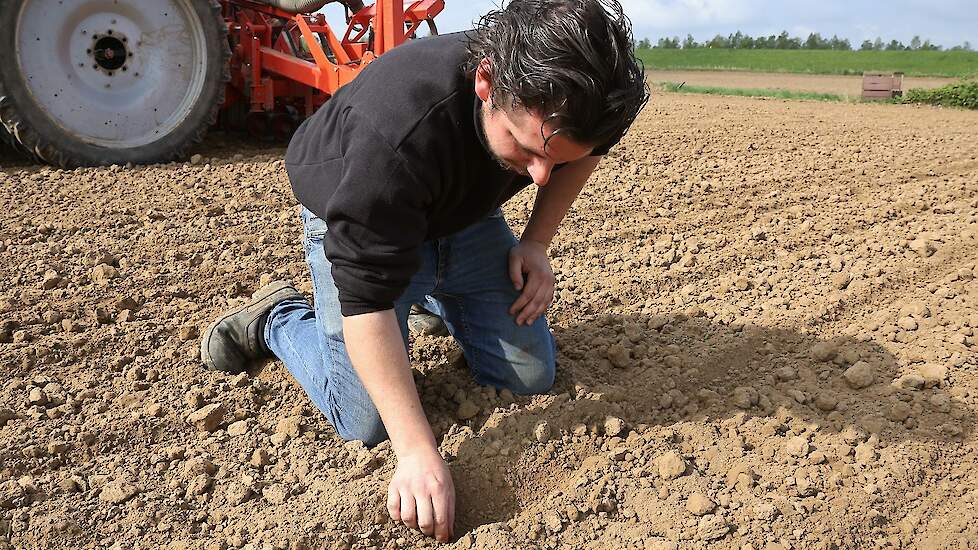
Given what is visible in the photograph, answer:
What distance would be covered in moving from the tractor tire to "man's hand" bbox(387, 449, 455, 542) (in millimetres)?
3152

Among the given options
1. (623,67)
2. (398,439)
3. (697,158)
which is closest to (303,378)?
(398,439)

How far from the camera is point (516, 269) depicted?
2.44m

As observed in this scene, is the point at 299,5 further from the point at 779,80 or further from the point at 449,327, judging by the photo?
the point at 779,80

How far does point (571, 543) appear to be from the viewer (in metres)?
1.92

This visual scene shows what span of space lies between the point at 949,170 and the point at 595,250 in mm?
2123

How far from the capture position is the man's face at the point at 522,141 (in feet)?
5.48

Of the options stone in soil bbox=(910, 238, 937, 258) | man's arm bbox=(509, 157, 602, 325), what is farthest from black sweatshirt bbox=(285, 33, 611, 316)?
stone in soil bbox=(910, 238, 937, 258)

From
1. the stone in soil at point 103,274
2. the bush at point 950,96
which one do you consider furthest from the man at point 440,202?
the bush at point 950,96

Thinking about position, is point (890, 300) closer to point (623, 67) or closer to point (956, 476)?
point (956, 476)

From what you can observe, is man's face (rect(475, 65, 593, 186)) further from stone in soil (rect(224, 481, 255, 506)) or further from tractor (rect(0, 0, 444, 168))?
tractor (rect(0, 0, 444, 168))

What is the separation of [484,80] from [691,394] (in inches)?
44.5

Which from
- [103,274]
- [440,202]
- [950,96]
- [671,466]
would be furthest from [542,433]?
[950,96]

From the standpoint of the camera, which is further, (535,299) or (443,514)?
(535,299)

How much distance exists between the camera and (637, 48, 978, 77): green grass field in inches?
543
